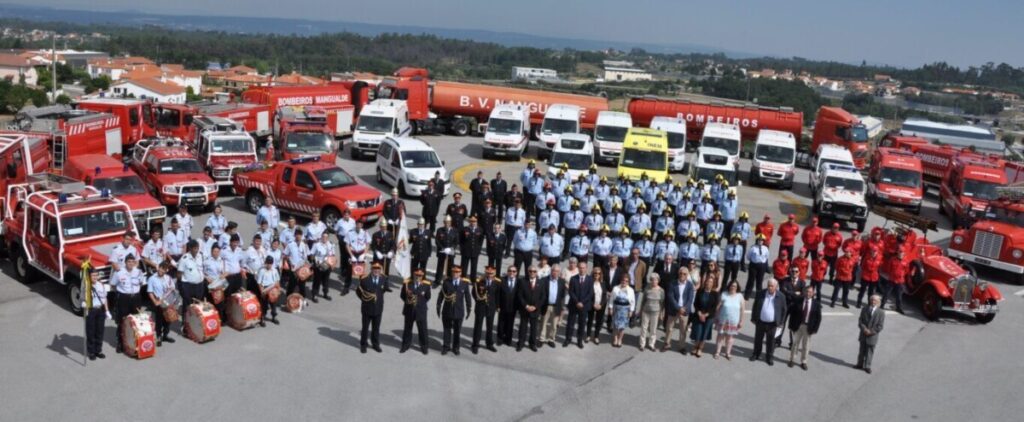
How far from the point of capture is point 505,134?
31719 millimetres

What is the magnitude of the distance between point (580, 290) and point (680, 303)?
Answer: 62.0 inches

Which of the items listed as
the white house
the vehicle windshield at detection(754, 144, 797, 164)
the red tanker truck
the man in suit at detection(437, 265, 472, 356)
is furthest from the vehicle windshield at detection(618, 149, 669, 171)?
the white house

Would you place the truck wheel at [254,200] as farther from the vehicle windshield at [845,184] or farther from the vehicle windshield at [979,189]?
the vehicle windshield at [979,189]

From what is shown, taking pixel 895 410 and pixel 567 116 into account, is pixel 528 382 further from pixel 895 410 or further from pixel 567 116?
pixel 567 116

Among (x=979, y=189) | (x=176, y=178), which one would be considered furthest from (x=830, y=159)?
(x=176, y=178)

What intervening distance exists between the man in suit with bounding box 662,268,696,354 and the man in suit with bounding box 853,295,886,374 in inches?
102

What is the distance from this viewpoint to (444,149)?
3466cm

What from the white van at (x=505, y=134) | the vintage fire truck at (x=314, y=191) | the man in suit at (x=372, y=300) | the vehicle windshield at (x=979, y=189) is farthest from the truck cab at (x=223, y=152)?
the vehicle windshield at (x=979, y=189)

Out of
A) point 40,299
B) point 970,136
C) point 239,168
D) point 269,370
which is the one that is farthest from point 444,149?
point 970,136

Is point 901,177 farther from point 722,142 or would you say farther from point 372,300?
point 372,300

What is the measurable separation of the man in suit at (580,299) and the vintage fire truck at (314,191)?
7101 mm

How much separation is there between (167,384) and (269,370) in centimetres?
134

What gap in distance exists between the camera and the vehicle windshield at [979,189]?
24781 millimetres

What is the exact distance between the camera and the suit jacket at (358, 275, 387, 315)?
12070mm
